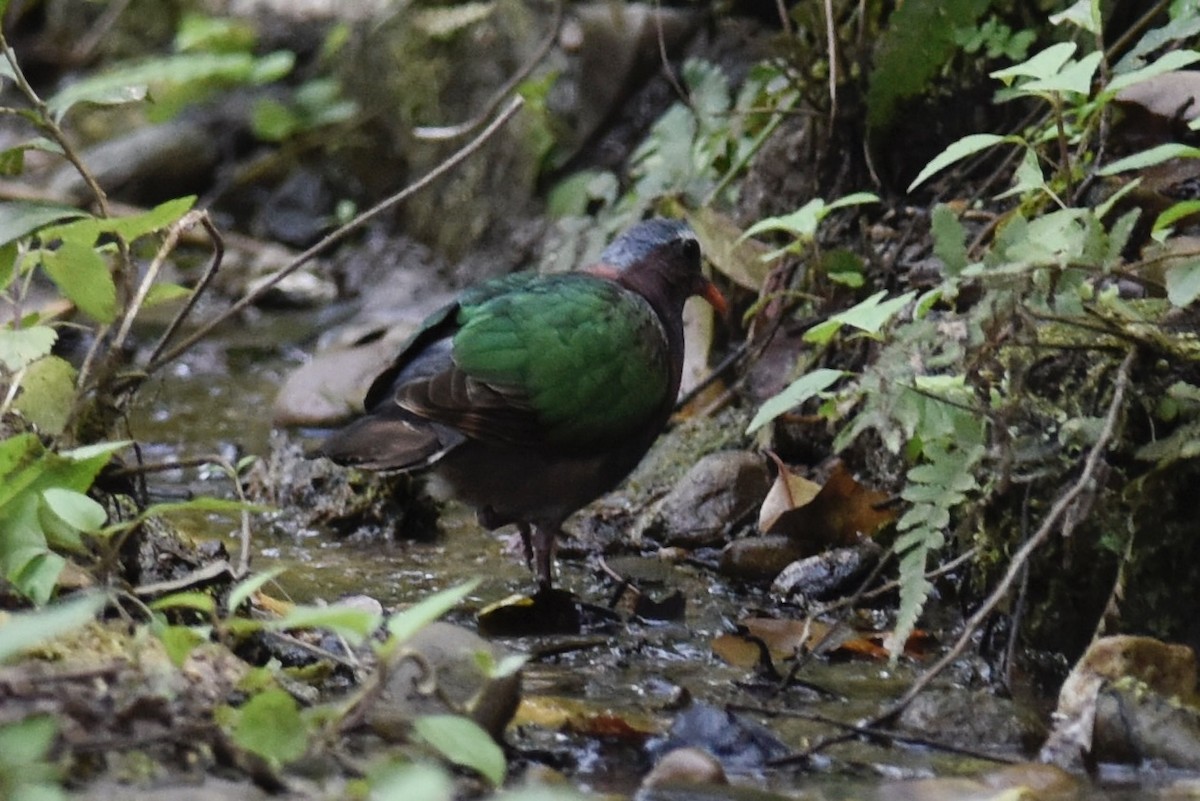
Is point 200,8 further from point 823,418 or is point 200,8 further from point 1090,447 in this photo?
point 1090,447

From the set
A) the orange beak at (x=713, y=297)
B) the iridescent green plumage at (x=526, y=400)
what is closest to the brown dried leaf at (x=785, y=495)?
the iridescent green plumage at (x=526, y=400)

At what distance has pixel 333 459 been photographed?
4.43 meters

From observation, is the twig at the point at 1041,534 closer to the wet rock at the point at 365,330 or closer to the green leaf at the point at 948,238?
the green leaf at the point at 948,238

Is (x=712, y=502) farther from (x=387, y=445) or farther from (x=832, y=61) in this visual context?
(x=832, y=61)

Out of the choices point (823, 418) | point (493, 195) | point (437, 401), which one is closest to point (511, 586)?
point (437, 401)

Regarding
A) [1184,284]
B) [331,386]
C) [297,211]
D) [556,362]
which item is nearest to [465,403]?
[556,362]

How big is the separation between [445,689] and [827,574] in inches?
64.0

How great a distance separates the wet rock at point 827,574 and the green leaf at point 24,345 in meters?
2.06

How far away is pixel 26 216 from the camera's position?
3.51 metres

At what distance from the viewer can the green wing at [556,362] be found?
4500 mm

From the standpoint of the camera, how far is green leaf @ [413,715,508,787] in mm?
2418

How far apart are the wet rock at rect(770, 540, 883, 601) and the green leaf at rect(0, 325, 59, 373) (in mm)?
2058

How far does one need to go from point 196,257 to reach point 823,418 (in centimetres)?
570

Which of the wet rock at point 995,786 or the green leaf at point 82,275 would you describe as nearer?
the wet rock at point 995,786
